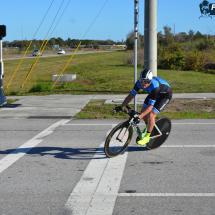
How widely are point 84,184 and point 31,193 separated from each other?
0.81 meters

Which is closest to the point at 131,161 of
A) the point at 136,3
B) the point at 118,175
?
the point at 118,175

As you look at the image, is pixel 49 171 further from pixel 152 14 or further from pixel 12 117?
pixel 152 14

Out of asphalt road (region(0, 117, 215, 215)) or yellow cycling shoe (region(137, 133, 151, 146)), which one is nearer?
asphalt road (region(0, 117, 215, 215))

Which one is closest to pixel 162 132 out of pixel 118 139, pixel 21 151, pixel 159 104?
pixel 159 104

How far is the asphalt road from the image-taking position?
13.6ft

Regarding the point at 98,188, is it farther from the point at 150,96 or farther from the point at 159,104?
the point at 159,104

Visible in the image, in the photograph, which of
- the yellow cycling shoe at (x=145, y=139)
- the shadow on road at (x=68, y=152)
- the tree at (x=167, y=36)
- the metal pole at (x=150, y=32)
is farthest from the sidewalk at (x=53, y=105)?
the tree at (x=167, y=36)

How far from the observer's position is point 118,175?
208 inches

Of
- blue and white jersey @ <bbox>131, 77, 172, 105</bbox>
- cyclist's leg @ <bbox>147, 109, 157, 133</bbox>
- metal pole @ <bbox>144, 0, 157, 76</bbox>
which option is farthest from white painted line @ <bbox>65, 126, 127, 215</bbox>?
metal pole @ <bbox>144, 0, 157, 76</bbox>

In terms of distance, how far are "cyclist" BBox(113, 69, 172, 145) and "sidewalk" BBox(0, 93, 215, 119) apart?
15.9ft

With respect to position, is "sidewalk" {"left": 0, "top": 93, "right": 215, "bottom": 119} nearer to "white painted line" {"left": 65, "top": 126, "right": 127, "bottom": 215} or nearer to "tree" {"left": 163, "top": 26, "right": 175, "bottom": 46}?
"white painted line" {"left": 65, "top": 126, "right": 127, "bottom": 215}

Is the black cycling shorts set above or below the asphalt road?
above

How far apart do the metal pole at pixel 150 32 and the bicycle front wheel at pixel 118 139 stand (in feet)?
28.0

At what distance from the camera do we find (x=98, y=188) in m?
4.73
